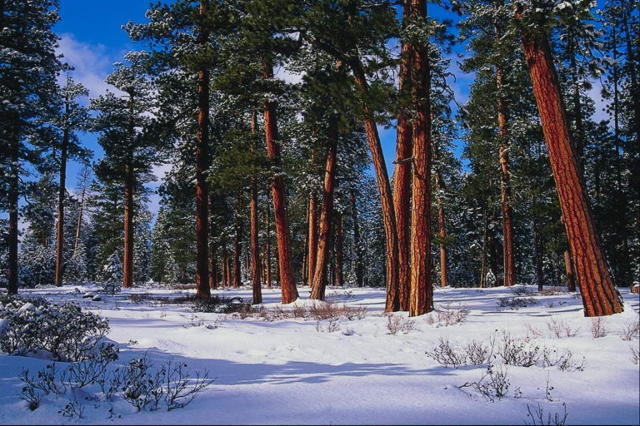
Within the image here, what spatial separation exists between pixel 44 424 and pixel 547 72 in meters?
8.49

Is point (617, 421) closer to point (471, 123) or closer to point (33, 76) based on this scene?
point (471, 123)

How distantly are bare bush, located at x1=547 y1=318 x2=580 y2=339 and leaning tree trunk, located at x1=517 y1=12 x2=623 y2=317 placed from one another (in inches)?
28.4

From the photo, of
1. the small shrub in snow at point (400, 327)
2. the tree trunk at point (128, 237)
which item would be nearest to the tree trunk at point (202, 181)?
the small shrub in snow at point (400, 327)

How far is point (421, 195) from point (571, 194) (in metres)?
2.94

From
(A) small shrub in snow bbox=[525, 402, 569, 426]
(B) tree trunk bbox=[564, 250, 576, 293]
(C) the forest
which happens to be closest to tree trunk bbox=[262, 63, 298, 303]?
(C) the forest

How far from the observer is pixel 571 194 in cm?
707

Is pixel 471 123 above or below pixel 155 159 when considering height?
below

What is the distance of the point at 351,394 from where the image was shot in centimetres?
362

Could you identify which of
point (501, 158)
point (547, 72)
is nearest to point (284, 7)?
point (547, 72)

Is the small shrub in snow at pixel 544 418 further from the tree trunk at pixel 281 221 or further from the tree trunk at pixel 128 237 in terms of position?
the tree trunk at pixel 128 237

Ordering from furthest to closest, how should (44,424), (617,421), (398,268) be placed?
(398,268) → (44,424) → (617,421)

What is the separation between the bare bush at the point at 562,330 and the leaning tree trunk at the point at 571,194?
72 centimetres

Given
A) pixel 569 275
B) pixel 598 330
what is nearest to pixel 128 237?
pixel 569 275

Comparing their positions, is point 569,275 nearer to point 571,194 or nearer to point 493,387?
point 571,194
